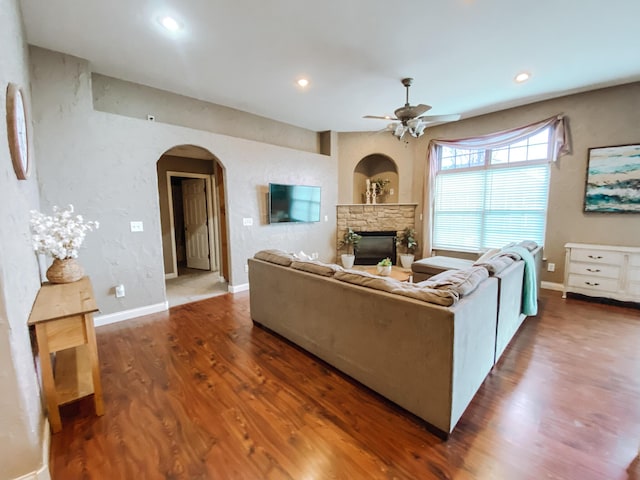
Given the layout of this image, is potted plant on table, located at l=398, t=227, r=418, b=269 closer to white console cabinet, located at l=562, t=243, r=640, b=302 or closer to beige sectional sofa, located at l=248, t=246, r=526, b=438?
white console cabinet, located at l=562, t=243, r=640, b=302

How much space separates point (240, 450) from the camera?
4.92 ft

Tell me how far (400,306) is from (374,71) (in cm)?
286

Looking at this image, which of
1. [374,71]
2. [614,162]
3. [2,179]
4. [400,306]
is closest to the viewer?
[2,179]

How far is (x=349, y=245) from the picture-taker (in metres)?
6.11

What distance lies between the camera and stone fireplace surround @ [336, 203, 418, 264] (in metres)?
5.86

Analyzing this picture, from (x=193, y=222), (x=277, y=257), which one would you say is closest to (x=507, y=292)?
(x=277, y=257)

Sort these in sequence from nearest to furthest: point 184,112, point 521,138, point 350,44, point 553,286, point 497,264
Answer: point 497,264 → point 350,44 → point 184,112 → point 553,286 → point 521,138

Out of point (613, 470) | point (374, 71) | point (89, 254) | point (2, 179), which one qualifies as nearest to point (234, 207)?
point (89, 254)

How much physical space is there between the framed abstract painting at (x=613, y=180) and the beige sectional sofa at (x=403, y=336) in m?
3.28

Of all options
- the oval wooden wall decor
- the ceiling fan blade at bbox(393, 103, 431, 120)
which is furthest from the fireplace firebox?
the oval wooden wall decor

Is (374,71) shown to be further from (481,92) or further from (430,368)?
(430,368)

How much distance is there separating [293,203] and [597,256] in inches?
176

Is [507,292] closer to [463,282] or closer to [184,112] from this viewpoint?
[463,282]

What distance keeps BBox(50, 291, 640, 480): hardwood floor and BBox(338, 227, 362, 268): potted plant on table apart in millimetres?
3258
